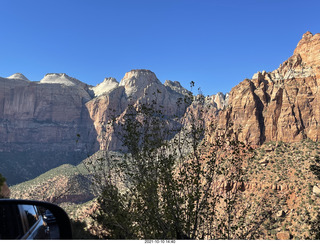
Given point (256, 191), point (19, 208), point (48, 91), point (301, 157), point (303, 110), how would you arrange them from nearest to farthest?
point (19, 208) → point (256, 191) → point (301, 157) → point (303, 110) → point (48, 91)

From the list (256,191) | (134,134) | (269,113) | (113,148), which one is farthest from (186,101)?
(113,148)

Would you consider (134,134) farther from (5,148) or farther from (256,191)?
(5,148)

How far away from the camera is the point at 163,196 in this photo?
381 inches

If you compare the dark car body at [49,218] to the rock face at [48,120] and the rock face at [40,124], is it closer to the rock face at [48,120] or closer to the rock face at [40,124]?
the rock face at [48,120]

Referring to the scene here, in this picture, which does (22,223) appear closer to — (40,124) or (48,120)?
(40,124)

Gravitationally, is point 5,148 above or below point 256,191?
above

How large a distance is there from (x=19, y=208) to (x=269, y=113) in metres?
78.3

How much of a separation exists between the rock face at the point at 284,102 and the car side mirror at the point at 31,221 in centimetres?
6580

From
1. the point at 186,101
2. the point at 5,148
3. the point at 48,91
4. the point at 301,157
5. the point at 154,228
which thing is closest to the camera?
the point at 154,228

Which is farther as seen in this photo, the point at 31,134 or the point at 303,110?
the point at 31,134

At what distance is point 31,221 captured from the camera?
11.7ft

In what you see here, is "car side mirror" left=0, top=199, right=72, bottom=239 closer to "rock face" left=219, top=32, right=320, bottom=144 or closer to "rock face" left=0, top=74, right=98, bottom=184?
"rock face" left=219, top=32, right=320, bottom=144

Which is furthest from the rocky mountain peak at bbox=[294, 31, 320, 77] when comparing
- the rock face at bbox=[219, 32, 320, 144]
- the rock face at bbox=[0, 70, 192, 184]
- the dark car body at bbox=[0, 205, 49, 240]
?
the rock face at bbox=[0, 70, 192, 184]

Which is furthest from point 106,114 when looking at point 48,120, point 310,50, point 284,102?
point 310,50
